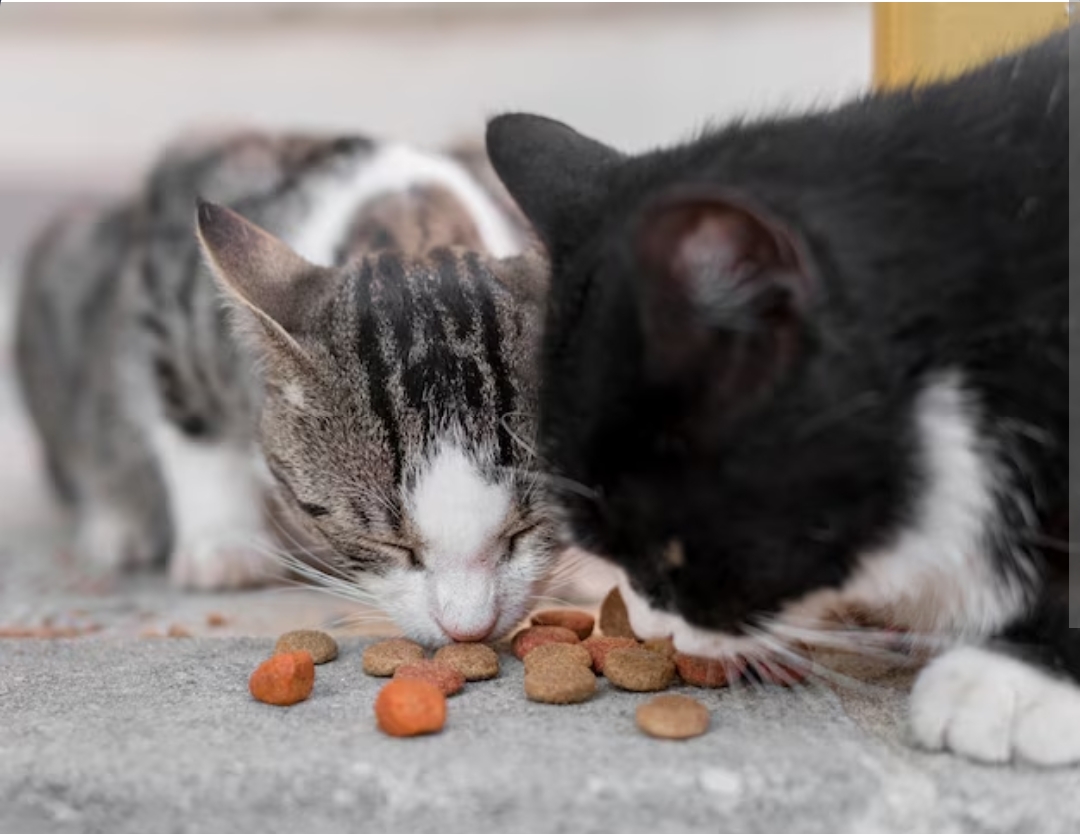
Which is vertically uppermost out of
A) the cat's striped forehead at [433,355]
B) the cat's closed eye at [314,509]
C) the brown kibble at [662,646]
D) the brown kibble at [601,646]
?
the cat's striped forehead at [433,355]

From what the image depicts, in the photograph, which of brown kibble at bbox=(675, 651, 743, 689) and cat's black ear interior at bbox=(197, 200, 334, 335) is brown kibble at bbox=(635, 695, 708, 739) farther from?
cat's black ear interior at bbox=(197, 200, 334, 335)

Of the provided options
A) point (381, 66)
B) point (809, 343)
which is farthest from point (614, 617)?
point (381, 66)

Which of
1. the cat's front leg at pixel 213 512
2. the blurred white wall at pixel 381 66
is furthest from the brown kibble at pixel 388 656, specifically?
the blurred white wall at pixel 381 66

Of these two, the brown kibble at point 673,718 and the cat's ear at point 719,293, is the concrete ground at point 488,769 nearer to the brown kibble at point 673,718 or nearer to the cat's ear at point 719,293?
the brown kibble at point 673,718

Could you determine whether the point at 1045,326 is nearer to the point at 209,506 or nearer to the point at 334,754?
the point at 334,754

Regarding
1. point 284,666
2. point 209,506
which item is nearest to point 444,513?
point 284,666

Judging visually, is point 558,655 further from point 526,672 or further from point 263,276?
point 263,276
